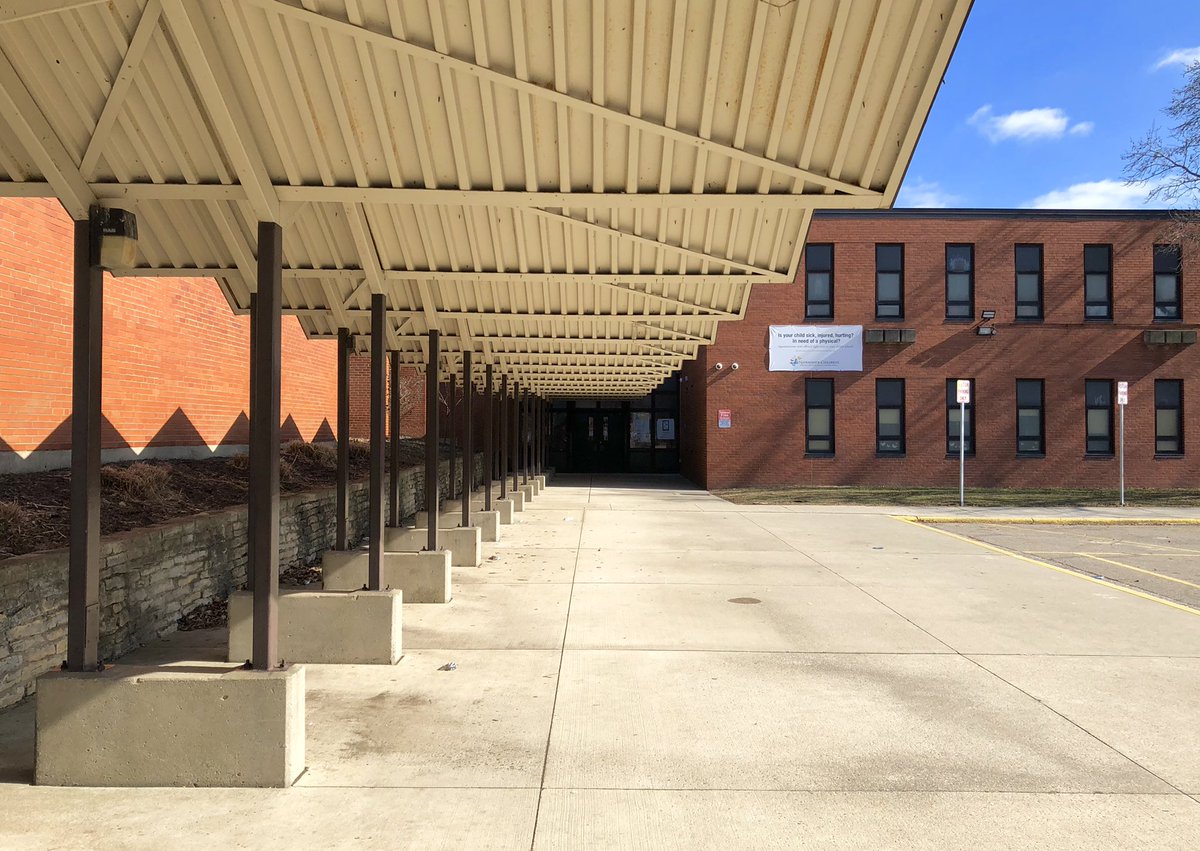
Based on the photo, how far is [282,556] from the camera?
9.95 metres

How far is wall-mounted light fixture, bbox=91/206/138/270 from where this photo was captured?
4723mm

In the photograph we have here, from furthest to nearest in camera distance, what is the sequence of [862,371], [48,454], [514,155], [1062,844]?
[862,371]
[48,454]
[514,155]
[1062,844]

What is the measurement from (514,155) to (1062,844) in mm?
4553

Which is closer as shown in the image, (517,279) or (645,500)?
(517,279)

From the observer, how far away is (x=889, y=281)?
91.0 feet

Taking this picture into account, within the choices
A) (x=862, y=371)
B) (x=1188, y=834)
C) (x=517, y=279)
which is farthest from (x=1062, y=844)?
(x=862, y=371)

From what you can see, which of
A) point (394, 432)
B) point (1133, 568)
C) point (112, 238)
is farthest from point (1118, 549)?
point (112, 238)

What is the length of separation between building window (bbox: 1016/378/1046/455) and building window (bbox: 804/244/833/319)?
22.6ft

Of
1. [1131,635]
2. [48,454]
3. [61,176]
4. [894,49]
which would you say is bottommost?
[1131,635]

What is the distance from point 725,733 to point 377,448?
3.86 m

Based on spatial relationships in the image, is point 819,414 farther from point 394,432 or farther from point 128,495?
point 128,495

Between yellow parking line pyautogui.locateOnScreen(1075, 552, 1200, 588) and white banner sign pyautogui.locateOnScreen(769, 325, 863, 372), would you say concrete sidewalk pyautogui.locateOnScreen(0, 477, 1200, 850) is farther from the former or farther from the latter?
white banner sign pyautogui.locateOnScreen(769, 325, 863, 372)

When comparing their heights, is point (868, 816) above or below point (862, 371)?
below

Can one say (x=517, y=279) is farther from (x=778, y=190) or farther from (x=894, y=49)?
(x=894, y=49)
